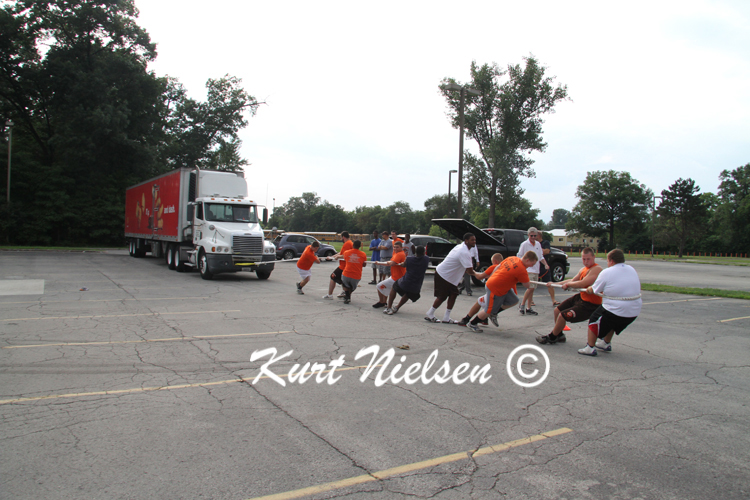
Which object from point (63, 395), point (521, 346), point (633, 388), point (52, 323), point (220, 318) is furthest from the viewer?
point (220, 318)

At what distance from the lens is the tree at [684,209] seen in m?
68.4

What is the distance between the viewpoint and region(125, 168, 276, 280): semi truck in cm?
1644

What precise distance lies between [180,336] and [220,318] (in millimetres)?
1690

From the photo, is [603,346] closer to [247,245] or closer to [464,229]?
[464,229]

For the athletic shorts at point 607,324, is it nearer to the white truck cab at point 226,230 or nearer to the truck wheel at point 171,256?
the white truck cab at point 226,230

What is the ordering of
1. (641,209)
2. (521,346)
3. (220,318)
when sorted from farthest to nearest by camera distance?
(641,209)
(220,318)
(521,346)

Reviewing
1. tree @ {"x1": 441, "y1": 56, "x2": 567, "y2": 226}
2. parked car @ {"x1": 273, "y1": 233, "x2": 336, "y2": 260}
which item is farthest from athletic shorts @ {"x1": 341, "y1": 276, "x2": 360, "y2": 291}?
tree @ {"x1": 441, "y1": 56, "x2": 567, "y2": 226}

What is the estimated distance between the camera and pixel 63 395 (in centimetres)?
468

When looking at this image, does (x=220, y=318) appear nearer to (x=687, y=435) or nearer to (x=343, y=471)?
(x=343, y=471)

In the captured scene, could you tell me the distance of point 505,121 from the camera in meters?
37.7

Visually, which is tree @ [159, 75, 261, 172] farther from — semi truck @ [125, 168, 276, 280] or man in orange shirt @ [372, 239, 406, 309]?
man in orange shirt @ [372, 239, 406, 309]

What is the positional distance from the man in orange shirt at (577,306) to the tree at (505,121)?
3004cm

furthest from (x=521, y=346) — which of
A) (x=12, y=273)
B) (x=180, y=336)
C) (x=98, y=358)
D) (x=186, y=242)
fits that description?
(x=12, y=273)

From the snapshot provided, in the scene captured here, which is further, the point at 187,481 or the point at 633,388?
the point at 633,388
